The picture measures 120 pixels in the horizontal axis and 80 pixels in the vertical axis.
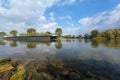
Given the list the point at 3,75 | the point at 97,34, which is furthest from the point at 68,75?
the point at 97,34

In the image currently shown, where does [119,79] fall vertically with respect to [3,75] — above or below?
below

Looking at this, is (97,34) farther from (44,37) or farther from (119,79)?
(119,79)

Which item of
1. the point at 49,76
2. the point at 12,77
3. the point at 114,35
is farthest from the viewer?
the point at 114,35

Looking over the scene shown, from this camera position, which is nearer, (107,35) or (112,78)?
(112,78)

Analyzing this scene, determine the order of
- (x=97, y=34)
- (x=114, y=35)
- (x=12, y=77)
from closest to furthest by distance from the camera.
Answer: (x=12, y=77) < (x=114, y=35) < (x=97, y=34)

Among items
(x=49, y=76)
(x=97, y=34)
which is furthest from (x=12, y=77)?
(x=97, y=34)

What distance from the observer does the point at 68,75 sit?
15.7 m

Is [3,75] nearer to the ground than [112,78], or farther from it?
farther from it

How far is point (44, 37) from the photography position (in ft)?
518

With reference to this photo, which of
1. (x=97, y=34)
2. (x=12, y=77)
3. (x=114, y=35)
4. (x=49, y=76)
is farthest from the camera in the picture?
(x=97, y=34)

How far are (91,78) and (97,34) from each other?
17050 cm

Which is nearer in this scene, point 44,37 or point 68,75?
point 68,75

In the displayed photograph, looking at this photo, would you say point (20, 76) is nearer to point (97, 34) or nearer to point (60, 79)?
point (60, 79)

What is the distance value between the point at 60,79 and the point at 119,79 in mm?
7644
